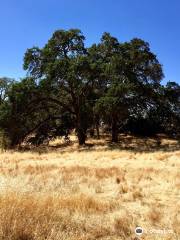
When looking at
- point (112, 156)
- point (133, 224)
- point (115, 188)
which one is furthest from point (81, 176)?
point (112, 156)

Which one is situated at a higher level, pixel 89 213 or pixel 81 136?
pixel 81 136

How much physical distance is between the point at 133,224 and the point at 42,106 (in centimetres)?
2769

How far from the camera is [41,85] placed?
101 feet

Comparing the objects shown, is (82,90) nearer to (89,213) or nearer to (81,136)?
(81,136)

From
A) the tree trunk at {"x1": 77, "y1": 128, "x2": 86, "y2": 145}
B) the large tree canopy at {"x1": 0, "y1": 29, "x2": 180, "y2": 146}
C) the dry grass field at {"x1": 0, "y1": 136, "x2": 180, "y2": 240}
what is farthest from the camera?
the tree trunk at {"x1": 77, "y1": 128, "x2": 86, "y2": 145}

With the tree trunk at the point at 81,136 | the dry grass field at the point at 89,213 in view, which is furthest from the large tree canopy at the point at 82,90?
the dry grass field at the point at 89,213

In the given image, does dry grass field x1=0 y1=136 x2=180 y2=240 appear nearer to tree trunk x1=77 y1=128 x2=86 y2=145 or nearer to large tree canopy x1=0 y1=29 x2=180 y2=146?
large tree canopy x1=0 y1=29 x2=180 y2=146

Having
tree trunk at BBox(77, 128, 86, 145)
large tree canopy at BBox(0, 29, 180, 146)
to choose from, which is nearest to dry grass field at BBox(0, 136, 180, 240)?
large tree canopy at BBox(0, 29, 180, 146)

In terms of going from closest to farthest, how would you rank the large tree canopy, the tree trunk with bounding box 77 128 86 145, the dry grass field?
the dry grass field, the large tree canopy, the tree trunk with bounding box 77 128 86 145

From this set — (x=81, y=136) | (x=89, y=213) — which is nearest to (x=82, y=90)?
(x=81, y=136)

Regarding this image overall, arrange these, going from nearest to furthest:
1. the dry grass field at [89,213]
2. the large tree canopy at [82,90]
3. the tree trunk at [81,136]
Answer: the dry grass field at [89,213] → the large tree canopy at [82,90] → the tree trunk at [81,136]

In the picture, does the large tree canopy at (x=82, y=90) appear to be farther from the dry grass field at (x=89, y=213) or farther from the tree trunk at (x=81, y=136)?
the dry grass field at (x=89, y=213)

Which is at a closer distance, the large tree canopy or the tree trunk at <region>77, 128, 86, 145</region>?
the large tree canopy

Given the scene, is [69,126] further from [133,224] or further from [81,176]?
[133,224]
